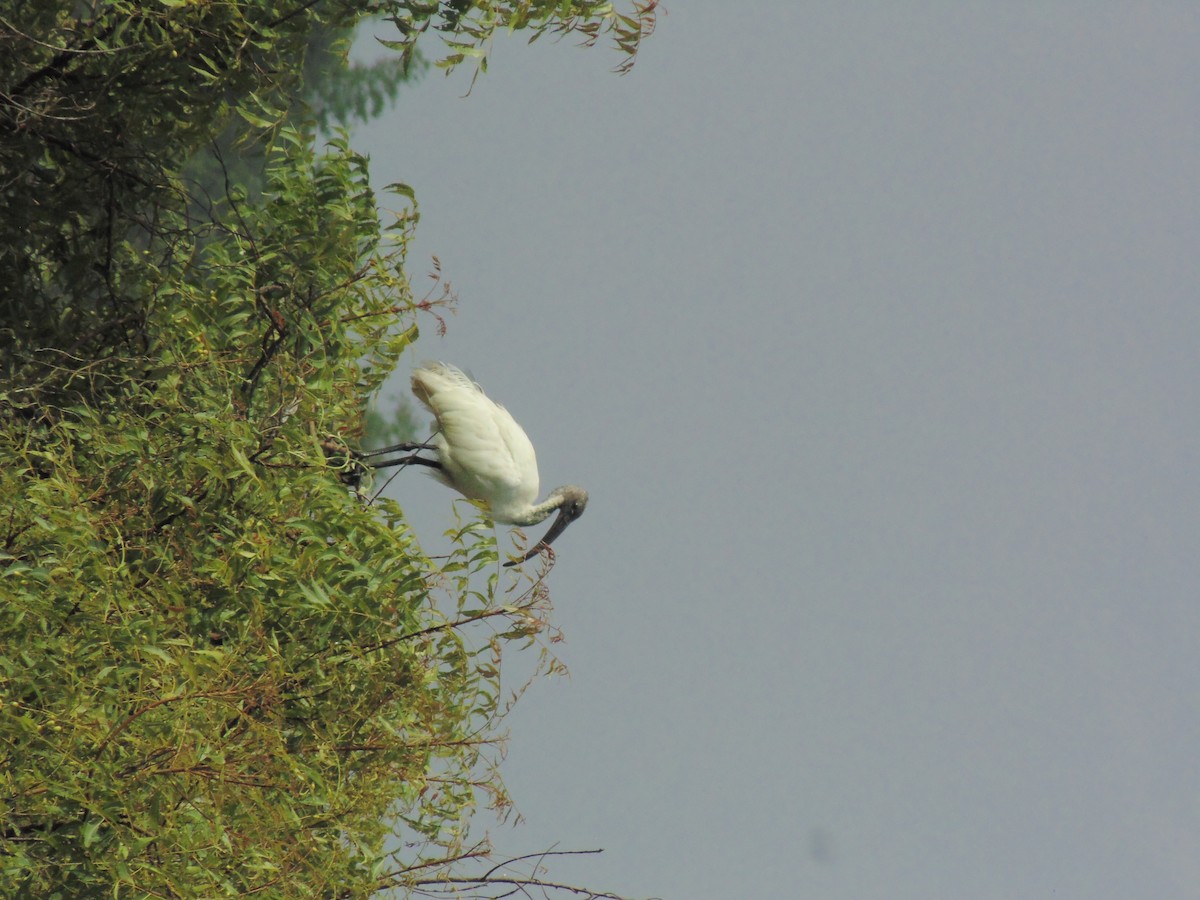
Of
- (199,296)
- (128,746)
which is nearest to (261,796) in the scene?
(128,746)

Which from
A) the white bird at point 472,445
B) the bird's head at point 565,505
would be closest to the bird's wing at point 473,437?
the white bird at point 472,445

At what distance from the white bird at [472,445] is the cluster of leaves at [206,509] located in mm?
1144

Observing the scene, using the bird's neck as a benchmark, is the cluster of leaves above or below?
below

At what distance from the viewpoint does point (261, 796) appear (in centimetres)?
334

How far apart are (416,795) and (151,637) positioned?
1494 millimetres

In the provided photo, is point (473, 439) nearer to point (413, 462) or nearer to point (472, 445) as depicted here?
point (472, 445)

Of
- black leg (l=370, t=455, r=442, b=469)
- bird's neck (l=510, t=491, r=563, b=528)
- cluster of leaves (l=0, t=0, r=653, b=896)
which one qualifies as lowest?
cluster of leaves (l=0, t=0, r=653, b=896)

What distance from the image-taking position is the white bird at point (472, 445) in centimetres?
654

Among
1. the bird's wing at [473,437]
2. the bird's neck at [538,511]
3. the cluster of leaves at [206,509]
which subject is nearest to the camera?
the cluster of leaves at [206,509]

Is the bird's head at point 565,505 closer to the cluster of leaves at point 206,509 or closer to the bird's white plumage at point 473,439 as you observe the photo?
the bird's white plumage at point 473,439

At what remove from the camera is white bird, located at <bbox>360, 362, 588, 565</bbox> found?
6.54 m

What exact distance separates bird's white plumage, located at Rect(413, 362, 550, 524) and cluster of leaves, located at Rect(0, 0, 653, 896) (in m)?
1.14

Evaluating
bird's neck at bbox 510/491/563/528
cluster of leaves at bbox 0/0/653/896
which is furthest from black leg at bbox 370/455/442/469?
cluster of leaves at bbox 0/0/653/896

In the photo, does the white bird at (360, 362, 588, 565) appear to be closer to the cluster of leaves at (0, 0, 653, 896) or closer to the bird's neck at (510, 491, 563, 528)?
the bird's neck at (510, 491, 563, 528)
